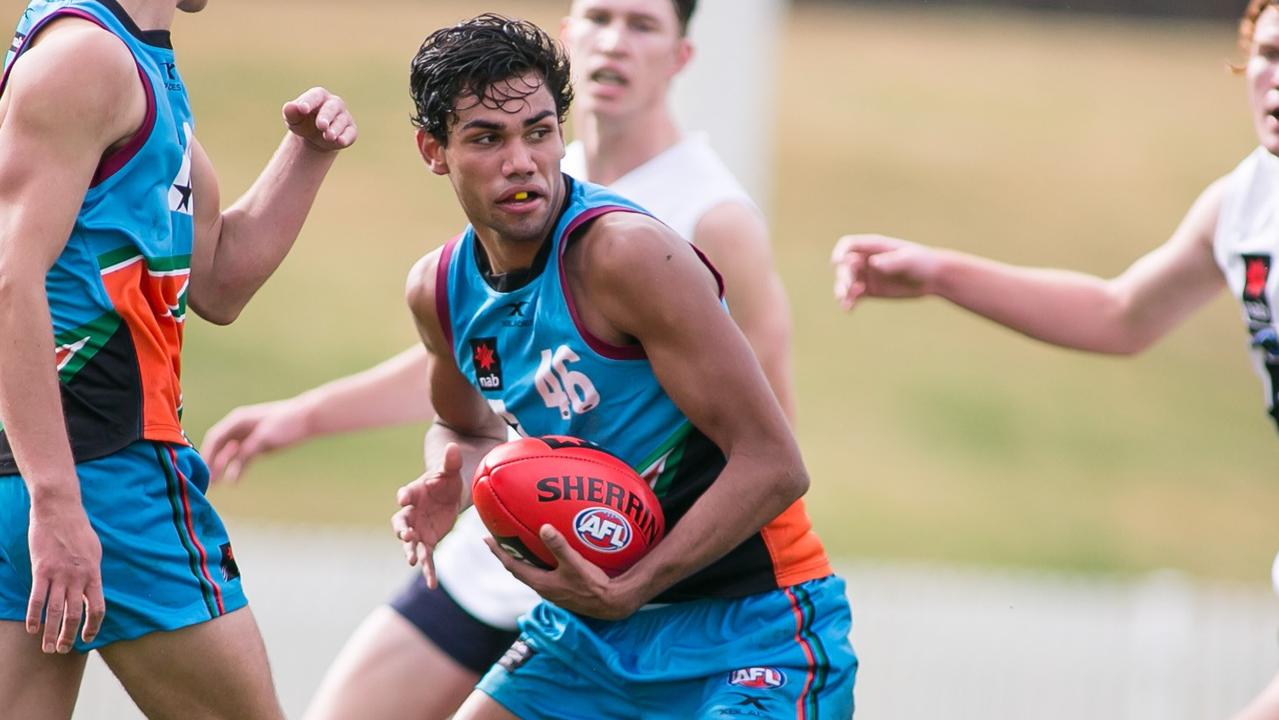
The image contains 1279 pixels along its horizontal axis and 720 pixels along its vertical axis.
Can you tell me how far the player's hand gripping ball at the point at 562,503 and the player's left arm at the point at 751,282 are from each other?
1.17 m

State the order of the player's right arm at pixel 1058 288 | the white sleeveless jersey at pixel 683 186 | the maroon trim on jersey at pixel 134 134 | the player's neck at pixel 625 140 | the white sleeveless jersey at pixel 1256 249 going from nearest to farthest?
the maroon trim on jersey at pixel 134 134, the white sleeveless jersey at pixel 1256 249, the player's right arm at pixel 1058 288, the white sleeveless jersey at pixel 683 186, the player's neck at pixel 625 140

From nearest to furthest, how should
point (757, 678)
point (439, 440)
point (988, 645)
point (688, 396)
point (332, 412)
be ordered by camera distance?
point (688, 396), point (757, 678), point (439, 440), point (332, 412), point (988, 645)

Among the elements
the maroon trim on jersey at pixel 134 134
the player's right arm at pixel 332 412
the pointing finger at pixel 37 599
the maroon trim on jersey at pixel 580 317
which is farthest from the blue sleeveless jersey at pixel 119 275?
the player's right arm at pixel 332 412

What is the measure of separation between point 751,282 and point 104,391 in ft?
6.24

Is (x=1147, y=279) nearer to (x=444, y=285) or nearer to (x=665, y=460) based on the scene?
(x=665, y=460)

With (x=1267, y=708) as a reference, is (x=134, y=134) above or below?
above

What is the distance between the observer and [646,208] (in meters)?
4.79

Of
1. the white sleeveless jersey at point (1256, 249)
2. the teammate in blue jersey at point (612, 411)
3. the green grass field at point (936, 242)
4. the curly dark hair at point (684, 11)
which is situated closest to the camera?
the teammate in blue jersey at point (612, 411)

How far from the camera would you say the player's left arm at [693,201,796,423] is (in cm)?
467

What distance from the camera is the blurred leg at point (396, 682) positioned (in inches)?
181

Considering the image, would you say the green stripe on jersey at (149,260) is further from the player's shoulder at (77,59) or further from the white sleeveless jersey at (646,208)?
the white sleeveless jersey at (646,208)

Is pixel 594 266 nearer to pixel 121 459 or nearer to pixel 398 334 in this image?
pixel 121 459

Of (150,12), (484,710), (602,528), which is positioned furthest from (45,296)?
(484,710)

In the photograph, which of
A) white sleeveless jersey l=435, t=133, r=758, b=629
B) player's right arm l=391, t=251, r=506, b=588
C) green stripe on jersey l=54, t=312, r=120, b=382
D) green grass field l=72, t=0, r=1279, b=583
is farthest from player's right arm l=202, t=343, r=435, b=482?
green grass field l=72, t=0, r=1279, b=583
